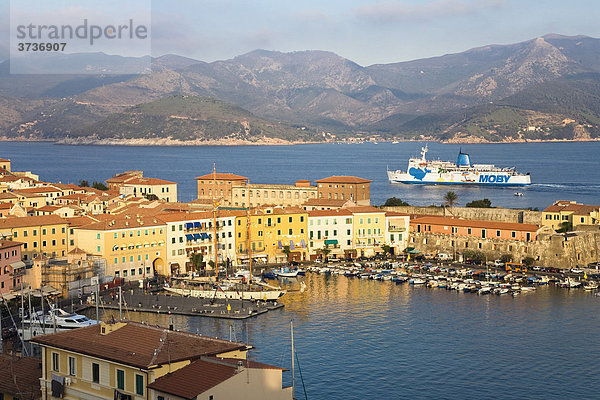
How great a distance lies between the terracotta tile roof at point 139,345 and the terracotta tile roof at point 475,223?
3425 centimetres

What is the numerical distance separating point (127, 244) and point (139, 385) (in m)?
27.8

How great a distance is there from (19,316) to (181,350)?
59.7ft

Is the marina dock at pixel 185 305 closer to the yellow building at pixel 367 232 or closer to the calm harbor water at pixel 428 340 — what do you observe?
the calm harbor water at pixel 428 340

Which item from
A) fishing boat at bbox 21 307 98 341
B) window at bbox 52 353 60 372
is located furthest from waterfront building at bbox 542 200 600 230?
window at bbox 52 353 60 372

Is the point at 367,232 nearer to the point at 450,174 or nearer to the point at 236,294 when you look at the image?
the point at 236,294

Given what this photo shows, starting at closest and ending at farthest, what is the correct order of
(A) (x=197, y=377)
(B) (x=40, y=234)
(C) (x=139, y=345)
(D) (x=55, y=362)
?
(A) (x=197, y=377)
(C) (x=139, y=345)
(D) (x=55, y=362)
(B) (x=40, y=234)

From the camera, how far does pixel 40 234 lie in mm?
42406

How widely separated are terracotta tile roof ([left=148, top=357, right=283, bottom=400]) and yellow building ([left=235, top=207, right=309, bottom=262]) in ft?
105

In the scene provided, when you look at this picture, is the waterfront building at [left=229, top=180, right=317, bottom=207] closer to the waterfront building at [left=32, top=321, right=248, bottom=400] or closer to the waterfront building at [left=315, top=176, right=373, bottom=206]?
the waterfront building at [left=315, top=176, right=373, bottom=206]

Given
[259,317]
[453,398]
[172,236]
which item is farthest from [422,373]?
[172,236]

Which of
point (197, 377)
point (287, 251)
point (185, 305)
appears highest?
point (197, 377)

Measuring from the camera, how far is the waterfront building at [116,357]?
14570mm

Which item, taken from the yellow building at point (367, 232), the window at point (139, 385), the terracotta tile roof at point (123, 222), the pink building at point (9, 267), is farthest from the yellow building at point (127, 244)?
the window at point (139, 385)

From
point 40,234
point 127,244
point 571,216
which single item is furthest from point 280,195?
point 40,234
